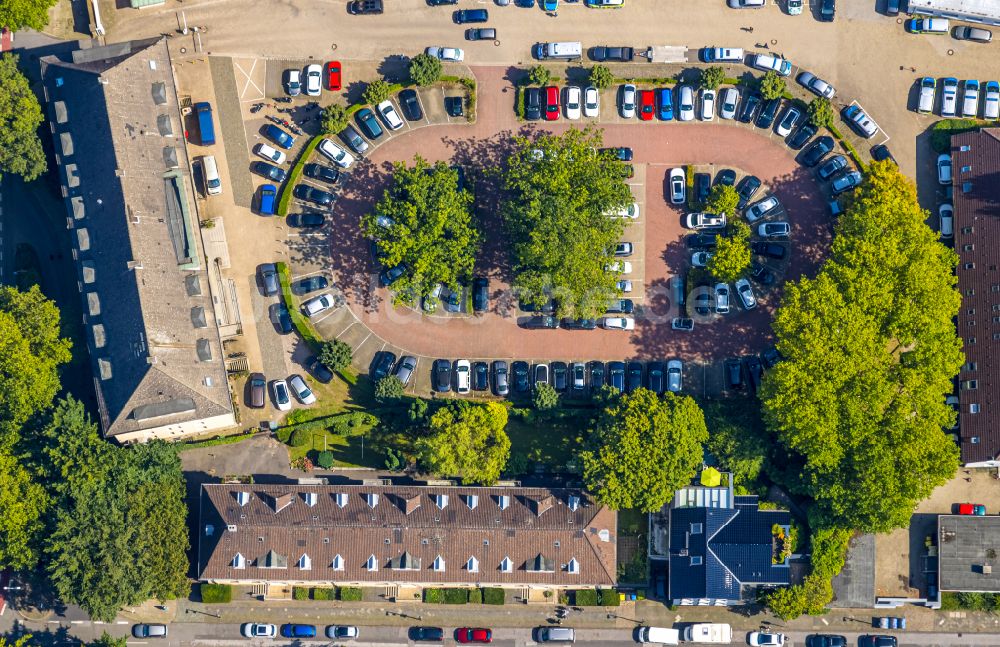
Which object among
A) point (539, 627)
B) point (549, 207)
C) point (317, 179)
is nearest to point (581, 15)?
point (549, 207)

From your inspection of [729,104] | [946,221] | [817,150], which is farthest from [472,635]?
[946,221]

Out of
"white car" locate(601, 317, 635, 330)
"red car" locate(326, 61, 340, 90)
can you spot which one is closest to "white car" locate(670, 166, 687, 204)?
"white car" locate(601, 317, 635, 330)

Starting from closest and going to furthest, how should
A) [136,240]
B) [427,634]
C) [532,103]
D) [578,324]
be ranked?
[136,240] → [427,634] → [578,324] → [532,103]

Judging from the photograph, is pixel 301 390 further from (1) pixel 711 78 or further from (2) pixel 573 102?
(1) pixel 711 78

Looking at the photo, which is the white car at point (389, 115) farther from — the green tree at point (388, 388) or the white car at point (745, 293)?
the white car at point (745, 293)

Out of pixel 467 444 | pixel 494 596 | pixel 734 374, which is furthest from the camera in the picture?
pixel 734 374

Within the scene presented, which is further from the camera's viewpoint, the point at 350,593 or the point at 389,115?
the point at 389,115
